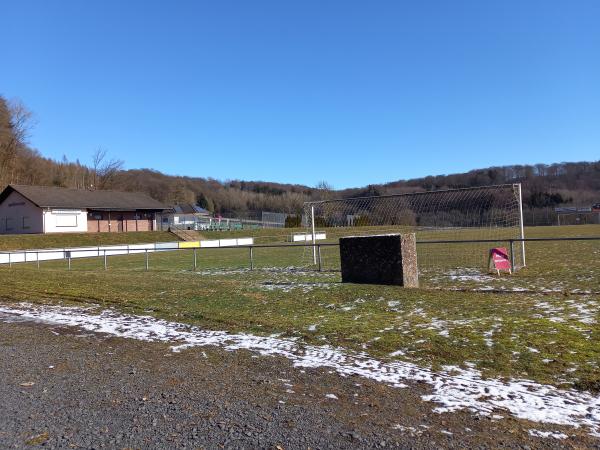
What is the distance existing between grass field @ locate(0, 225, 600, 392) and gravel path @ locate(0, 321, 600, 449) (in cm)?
127

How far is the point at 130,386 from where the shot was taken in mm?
4734

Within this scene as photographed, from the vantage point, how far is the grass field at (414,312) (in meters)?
5.45

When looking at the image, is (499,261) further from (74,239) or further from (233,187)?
(233,187)

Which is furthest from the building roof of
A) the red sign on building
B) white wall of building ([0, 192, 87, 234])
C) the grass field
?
the red sign on building

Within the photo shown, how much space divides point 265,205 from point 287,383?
15160 centimetres

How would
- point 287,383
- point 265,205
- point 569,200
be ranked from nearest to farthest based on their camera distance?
point 287,383 < point 569,200 < point 265,205

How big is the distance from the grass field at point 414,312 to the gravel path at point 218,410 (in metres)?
1.27

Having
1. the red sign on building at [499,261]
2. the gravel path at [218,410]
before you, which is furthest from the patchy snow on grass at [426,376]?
the red sign on building at [499,261]

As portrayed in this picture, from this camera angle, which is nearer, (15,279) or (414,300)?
(414,300)

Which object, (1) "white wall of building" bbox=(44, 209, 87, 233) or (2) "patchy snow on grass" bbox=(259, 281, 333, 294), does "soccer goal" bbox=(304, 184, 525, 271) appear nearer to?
(2) "patchy snow on grass" bbox=(259, 281, 333, 294)

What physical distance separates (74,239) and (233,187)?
150541mm

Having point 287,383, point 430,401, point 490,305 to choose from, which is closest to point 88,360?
point 287,383

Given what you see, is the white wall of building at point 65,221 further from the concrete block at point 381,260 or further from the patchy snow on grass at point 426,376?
the patchy snow on grass at point 426,376

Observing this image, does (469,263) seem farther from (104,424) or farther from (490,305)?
(104,424)
